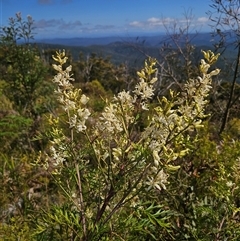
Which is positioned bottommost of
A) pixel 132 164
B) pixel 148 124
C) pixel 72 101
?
pixel 132 164

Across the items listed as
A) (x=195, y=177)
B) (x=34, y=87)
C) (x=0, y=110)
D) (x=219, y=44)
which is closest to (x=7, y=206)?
(x=195, y=177)

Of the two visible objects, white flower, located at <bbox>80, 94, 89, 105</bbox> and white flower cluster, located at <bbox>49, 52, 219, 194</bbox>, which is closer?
white flower cluster, located at <bbox>49, 52, 219, 194</bbox>

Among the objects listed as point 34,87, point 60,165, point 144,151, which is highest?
point 144,151

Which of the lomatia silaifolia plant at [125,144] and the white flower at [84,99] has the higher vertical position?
the white flower at [84,99]

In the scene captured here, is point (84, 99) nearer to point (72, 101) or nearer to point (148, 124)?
point (72, 101)

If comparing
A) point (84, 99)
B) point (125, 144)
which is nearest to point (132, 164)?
point (125, 144)

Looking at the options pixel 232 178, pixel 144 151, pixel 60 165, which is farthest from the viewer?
pixel 232 178

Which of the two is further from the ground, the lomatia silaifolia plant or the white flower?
the white flower

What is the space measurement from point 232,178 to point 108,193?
3.64ft

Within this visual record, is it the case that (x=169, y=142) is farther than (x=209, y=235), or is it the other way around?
(x=209, y=235)

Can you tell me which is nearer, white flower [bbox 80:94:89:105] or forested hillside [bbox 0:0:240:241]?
forested hillside [bbox 0:0:240:241]

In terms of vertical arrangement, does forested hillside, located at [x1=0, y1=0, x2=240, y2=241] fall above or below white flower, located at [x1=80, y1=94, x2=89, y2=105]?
below

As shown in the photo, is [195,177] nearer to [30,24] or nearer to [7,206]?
[7,206]

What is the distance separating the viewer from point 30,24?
10.5 m
